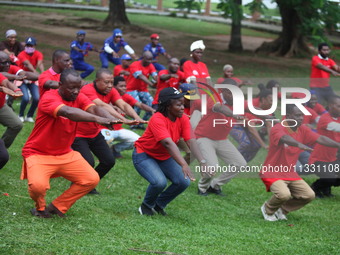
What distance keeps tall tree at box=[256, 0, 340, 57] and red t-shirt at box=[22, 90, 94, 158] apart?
51.4 feet

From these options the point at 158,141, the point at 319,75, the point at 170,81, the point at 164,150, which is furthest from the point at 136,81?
the point at 158,141

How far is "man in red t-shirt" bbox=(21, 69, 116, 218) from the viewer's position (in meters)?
7.54

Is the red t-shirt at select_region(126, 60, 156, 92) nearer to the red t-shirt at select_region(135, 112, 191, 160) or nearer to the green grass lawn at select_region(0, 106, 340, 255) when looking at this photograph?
the green grass lawn at select_region(0, 106, 340, 255)

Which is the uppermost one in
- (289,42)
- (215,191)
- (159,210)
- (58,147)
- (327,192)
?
A: (58,147)

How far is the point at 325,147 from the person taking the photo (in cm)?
1095

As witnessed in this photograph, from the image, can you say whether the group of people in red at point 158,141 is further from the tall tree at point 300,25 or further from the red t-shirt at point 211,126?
the tall tree at point 300,25

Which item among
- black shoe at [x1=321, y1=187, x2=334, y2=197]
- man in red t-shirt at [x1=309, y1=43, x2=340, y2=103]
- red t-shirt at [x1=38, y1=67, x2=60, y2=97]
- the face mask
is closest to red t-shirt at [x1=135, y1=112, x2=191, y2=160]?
red t-shirt at [x1=38, y1=67, x2=60, y2=97]

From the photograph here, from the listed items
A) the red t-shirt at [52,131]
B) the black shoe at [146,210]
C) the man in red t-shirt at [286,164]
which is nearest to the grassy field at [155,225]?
the black shoe at [146,210]

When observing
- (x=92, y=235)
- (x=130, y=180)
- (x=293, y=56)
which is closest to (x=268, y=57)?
(x=293, y=56)

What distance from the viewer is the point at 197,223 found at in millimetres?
8750

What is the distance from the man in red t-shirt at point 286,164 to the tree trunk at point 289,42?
18.3 meters

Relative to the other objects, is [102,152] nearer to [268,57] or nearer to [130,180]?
[130,180]

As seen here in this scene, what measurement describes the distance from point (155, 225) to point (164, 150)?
0.99 metres

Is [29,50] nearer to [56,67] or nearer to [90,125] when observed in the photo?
[56,67]
